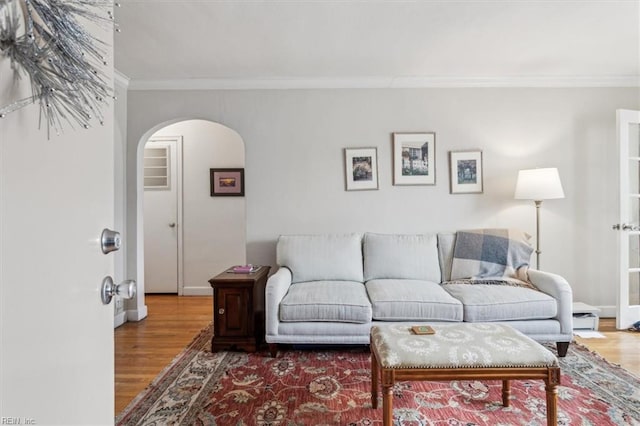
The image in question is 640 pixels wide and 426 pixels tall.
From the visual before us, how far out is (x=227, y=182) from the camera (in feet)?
15.8

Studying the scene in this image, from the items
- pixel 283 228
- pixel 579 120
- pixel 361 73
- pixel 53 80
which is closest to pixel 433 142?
pixel 361 73

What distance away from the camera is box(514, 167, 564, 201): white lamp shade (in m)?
3.17

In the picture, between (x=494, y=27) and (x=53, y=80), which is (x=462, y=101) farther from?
(x=53, y=80)

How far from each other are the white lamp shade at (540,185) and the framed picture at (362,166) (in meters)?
1.35

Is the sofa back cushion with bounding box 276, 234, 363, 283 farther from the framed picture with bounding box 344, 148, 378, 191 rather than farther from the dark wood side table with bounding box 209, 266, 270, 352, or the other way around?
the framed picture with bounding box 344, 148, 378, 191

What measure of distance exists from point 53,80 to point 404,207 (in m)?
3.27

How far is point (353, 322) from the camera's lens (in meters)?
2.66

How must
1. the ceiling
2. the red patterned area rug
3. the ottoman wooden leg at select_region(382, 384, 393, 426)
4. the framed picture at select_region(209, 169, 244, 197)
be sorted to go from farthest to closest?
the framed picture at select_region(209, 169, 244, 197) → the ceiling → the red patterned area rug → the ottoman wooden leg at select_region(382, 384, 393, 426)

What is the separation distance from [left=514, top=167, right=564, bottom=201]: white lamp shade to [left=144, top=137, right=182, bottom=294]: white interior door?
406 cm

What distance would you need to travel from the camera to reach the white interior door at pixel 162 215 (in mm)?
4812

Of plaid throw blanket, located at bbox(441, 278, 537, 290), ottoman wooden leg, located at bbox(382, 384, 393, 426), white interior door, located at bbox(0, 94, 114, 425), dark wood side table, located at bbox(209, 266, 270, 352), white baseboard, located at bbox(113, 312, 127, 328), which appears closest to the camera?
white interior door, located at bbox(0, 94, 114, 425)

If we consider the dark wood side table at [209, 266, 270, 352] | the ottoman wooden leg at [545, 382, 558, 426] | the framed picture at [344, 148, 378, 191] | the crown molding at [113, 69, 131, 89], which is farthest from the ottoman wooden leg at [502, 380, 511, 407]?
the crown molding at [113, 69, 131, 89]

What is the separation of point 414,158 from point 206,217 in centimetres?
283

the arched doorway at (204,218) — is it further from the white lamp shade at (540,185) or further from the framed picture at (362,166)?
the white lamp shade at (540,185)
